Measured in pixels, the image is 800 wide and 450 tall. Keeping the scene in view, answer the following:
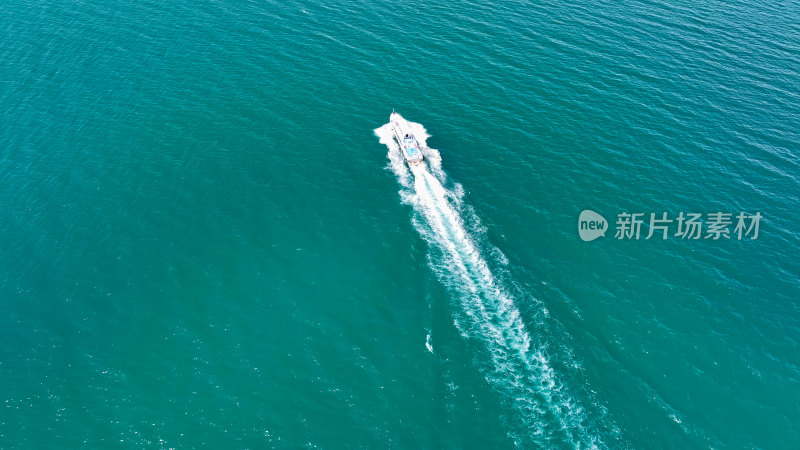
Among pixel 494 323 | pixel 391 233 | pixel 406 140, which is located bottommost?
pixel 494 323

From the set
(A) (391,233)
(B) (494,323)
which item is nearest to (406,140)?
(A) (391,233)

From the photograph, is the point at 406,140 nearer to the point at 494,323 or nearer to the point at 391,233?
the point at 391,233

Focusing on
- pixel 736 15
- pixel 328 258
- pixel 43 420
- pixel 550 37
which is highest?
pixel 736 15

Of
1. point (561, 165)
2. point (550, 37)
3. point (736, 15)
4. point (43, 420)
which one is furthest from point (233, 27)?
point (736, 15)

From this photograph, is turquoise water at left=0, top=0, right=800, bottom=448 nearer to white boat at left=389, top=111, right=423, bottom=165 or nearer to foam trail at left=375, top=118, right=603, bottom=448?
foam trail at left=375, top=118, right=603, bottom=448

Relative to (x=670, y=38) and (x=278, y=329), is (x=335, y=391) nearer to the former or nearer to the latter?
(x=278, y=329)

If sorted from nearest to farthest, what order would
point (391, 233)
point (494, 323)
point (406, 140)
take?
1. point (494, 323)
2. point (391, 233)
3. point (406, 140)
